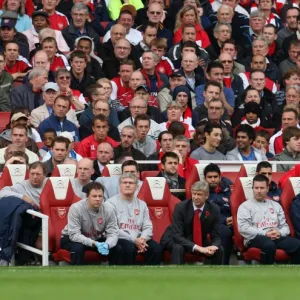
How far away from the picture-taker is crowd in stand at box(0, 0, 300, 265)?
18.2m

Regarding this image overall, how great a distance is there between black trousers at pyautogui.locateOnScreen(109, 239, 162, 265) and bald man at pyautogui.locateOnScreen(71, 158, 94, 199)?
99 cm

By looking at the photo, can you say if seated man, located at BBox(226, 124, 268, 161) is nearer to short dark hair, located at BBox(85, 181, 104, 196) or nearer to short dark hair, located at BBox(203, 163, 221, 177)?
short dark hair, located at BBox(203, 163, 221, 177)

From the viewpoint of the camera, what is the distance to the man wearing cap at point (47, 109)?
2078 cm

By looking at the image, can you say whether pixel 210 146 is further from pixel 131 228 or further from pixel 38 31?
pixel 38 31

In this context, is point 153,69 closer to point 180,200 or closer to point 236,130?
point 236,130

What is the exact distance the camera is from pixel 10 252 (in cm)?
1786

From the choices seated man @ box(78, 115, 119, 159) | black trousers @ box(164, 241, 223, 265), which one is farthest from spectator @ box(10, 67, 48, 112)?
black trousers @ box(164, 241, 223, 265)

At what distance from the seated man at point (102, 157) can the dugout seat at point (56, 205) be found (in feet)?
2.98

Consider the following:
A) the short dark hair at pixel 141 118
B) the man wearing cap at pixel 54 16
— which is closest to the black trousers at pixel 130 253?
the short dark hair at pixel 141 118

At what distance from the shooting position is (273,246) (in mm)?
18141

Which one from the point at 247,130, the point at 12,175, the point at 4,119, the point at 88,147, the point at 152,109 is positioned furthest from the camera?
the point at 152,109

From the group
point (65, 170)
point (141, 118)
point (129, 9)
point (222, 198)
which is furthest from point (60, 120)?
point (129, 9)
